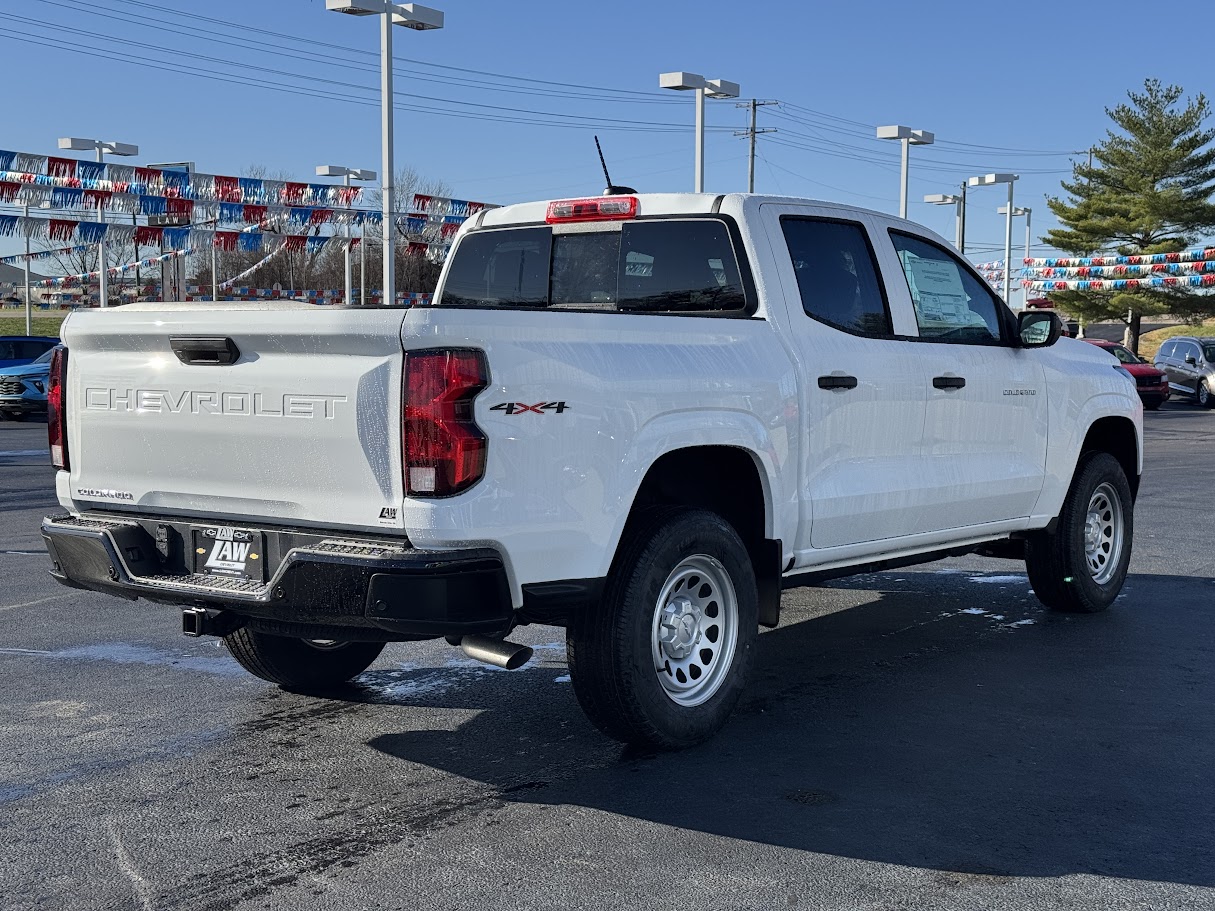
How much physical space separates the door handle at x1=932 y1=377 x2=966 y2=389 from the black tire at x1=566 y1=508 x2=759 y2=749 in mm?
1466

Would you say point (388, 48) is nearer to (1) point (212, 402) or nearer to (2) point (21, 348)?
(2) point (21, 348)

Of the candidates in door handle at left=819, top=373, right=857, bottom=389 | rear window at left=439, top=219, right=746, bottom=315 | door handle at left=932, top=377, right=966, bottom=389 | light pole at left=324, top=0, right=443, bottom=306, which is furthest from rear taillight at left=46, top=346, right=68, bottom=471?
light pole at left=324, top=0, right=443, bottom=306

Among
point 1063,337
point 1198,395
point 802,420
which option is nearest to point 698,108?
point 1198,395

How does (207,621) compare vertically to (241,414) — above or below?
below

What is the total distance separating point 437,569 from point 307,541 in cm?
52

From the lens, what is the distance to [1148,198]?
57906 millimetres

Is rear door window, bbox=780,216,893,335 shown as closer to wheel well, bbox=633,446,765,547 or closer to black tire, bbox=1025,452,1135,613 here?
wheel well, bbox=633,446,765,547

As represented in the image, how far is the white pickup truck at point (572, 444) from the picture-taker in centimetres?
432

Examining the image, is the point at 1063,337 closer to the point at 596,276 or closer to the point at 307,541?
the point at 596,276

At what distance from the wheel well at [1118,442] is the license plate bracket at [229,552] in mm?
5035

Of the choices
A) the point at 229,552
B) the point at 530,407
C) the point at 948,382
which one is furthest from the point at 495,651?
the point at 948,382

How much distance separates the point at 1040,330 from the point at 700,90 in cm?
2185

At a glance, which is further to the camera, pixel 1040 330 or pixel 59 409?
pixel 1040 330

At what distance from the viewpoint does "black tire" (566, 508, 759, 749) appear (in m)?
4.84
